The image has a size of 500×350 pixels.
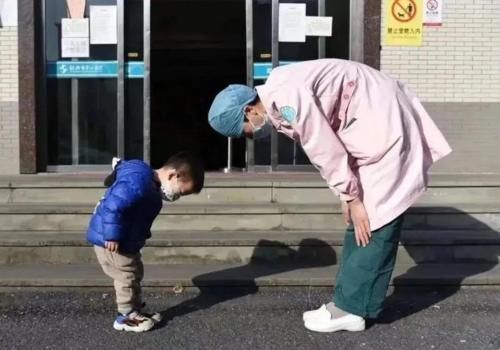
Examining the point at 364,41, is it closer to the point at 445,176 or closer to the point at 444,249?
the point at 445,176

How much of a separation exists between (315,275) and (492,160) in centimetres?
368

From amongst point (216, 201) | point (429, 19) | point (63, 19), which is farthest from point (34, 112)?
point (429, 19)

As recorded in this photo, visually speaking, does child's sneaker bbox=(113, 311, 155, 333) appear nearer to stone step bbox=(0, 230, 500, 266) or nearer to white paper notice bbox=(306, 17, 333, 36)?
stone step bbox=(0, 230, 500, 266)

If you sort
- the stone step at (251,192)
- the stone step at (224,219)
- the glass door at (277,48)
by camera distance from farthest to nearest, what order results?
1. the glass door at (277,48)
2. the stone step at (251,192)
3. the stone step at (224,219)

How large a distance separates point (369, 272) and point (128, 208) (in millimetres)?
1425

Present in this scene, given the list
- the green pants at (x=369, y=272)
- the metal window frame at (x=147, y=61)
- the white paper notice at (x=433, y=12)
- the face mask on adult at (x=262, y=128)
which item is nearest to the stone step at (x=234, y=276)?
the green pants at (x=369, y=272)

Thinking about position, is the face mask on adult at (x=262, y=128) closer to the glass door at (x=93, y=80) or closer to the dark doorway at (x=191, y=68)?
the glass door at (x=93, y=80)

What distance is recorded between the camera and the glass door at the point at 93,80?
8.01 meters

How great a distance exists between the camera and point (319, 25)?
8102 mm

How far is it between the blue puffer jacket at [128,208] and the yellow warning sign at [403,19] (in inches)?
180

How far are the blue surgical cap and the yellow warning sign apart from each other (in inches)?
172

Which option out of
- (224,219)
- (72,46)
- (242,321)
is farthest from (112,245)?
(72,46)

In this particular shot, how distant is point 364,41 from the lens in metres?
7.70

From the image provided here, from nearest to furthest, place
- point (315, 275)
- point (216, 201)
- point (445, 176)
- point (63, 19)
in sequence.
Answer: point (315, 275) → point (216, 201) → point (445, 176) → point (63, 19)
